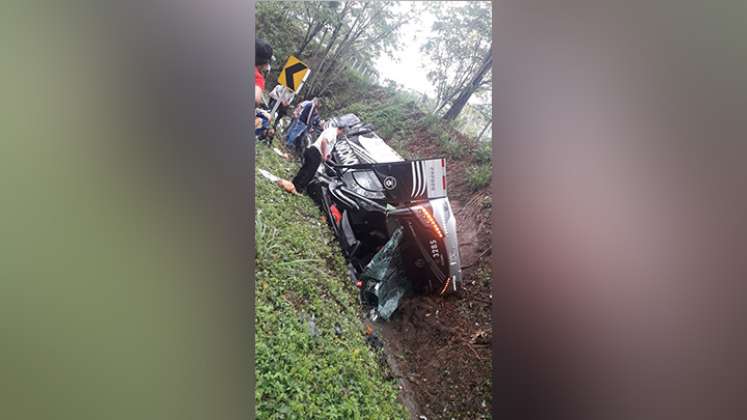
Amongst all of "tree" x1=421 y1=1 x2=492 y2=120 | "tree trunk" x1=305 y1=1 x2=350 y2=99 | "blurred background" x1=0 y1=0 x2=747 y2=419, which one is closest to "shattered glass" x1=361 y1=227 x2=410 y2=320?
"blurred background" x1=0 y1=0 x2=747 y2=419

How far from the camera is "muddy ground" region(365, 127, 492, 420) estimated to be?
178 cm

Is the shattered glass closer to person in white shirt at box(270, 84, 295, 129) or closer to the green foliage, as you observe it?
the green foliage

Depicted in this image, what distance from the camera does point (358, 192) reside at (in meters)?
1.87

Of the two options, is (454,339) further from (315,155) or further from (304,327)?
(315,155)

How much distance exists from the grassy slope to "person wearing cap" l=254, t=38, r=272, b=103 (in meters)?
0.27

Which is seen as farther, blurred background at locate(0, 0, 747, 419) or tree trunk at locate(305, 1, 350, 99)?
tree trunk at locate(305, 1, 350, 99)
